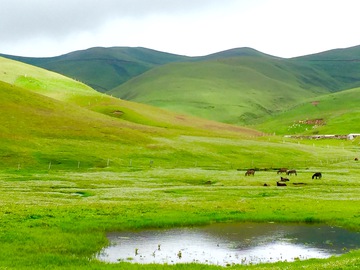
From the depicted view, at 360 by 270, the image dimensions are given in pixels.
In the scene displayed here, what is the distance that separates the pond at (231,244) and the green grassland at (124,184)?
1.79 metres

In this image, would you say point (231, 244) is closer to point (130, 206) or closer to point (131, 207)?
point (131, 207)

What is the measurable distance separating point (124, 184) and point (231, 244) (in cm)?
4166

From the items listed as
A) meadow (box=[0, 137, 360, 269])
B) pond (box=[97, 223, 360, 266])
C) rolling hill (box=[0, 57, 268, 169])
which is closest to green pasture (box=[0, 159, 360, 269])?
meadow (box=[0, 137, 360, 269])

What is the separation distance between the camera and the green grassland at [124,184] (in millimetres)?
32812

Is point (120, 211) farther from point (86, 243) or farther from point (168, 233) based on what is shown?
point (86, 243)

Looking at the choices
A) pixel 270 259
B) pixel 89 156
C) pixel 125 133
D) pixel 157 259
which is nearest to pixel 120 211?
pixel 157 259

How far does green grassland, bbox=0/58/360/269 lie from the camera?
3281 centimetres

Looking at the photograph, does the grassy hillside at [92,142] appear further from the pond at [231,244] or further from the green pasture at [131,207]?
the pond at [231,244]

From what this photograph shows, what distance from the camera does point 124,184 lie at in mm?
74000

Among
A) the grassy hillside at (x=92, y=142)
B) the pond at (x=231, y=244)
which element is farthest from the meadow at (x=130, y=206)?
the grassy hillside at (x=92, y=142)

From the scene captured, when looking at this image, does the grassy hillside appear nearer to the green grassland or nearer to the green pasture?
the green grassland

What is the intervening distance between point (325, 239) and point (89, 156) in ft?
247

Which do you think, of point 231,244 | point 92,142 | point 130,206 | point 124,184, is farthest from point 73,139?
point 231,244

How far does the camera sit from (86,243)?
32.6 meters
